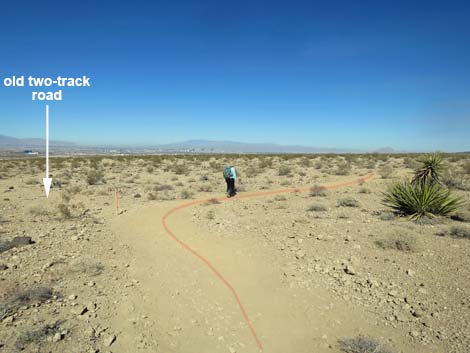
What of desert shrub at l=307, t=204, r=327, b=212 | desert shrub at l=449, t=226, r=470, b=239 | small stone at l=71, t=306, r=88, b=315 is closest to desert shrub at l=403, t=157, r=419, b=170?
desert shrub at l=307, t=204, r=327, b=212

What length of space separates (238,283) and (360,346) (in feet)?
8.48

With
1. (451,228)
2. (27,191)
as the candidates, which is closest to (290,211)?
(451,228)

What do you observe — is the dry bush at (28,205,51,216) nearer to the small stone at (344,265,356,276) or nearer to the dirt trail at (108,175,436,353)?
the dirt trail at (108,175,436,353)

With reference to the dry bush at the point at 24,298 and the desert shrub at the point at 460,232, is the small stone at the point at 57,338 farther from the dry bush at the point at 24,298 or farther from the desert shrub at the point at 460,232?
the desert shrub at the point at 460,232

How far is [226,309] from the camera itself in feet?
18.4

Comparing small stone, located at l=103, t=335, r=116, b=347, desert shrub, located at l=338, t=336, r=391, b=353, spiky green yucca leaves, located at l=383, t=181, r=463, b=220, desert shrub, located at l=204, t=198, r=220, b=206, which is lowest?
small stone, located at l=103, t=335, r=116, b=347

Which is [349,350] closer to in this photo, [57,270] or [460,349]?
[460,349]

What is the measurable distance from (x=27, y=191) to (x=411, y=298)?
18234 millimetres

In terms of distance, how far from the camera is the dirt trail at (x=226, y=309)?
15.7 feet

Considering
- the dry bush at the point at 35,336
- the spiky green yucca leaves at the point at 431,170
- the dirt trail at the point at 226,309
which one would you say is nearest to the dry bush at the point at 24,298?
the dry bush at the point at 35,336

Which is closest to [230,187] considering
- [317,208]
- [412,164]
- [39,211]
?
[317,208]

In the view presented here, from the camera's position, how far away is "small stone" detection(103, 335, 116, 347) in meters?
4.56

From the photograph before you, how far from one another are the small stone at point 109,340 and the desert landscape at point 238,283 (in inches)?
1.0

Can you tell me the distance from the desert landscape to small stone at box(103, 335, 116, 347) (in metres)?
0.03
